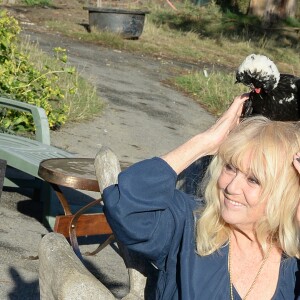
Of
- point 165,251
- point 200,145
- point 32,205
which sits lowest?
point 32,205

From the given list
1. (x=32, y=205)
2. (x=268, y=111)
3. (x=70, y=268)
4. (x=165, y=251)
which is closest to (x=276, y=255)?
(x=165, y=251)

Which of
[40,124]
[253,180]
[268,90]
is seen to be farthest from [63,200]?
[253,180]

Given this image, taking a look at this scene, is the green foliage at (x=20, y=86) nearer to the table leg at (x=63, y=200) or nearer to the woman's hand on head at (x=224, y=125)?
the table leg at (x=63, y=200)

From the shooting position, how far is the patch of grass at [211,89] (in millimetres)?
12922

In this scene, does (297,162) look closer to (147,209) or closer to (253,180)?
(253,180)

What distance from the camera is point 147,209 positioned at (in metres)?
2.90

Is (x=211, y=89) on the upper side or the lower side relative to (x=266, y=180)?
lower

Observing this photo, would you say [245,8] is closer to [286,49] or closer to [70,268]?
[286,49]

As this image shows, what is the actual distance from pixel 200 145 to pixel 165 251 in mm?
424

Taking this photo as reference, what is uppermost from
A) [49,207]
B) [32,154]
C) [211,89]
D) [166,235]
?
[166,235]

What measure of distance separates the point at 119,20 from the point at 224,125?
17735 millimetres

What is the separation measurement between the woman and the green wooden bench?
10.1 ft

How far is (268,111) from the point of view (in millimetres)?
3602

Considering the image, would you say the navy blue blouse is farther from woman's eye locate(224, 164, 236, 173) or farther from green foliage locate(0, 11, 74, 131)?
green foliage locate(0, 11, 74, 131)
